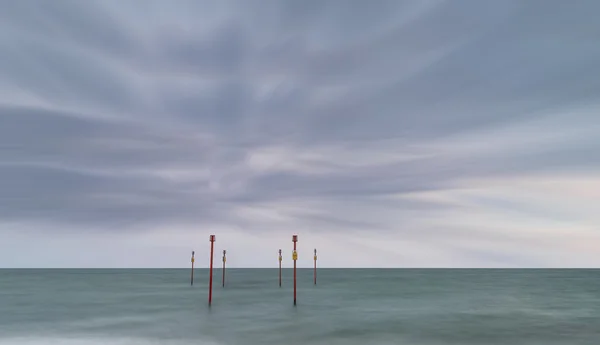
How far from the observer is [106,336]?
26.6 meters

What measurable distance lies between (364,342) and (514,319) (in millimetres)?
14154

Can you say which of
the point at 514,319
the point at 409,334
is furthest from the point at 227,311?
the point at 514,319

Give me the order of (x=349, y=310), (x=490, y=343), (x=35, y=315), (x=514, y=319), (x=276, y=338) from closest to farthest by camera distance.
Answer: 1. (x=490, y=343)
2. (x=276, y=338)
3. (x=514, y=319)
4. (x=35, y=315)
5. (x=349, y=310)

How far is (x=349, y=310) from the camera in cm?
3988

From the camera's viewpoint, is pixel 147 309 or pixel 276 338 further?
pixel 147 309

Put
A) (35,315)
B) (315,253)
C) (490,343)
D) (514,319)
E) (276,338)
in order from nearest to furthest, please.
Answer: (490,343), (276,338), (514,319), (35,315), (315,253)

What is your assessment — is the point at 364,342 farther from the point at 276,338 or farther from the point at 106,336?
the point at 106,336

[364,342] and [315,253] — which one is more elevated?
[315,253]

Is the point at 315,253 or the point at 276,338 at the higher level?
the point at 315,253

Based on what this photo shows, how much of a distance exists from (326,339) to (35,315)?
78.0ft

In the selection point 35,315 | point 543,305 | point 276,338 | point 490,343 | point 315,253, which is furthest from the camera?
point 315,253

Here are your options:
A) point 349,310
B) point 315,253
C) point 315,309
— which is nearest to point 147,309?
point 315,309

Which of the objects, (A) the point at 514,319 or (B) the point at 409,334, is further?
(A) the point at 514,319

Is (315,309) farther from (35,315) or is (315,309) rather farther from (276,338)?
(35,315)
